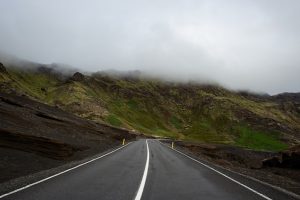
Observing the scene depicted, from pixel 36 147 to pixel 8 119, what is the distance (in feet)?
66.1

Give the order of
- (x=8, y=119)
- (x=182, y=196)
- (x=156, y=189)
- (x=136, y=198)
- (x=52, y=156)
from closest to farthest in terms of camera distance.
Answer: (x=136, y=198) < (x=182, y=196) < (x=156, y=189) < (x=52, y=156) < (x=8, y=119)

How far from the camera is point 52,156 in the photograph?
27969 mm

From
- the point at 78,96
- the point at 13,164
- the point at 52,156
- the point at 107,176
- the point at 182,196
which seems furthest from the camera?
the point at 78,96

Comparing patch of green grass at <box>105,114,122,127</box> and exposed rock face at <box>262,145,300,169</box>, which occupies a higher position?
patch of green grass at <box>105,114,122,127</box>

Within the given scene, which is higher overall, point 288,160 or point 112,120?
point 112,120

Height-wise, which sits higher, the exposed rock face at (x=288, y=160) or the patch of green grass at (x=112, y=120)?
the patch of green grass at (x=112, y=120)

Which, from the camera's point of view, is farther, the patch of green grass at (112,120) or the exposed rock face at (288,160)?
the patch of green grass at (112,120)

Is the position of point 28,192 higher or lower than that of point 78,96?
lower

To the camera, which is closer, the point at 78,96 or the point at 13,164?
the point at 13,164

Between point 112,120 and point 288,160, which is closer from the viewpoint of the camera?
point 288,160

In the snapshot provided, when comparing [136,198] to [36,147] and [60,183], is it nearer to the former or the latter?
→ [60,183]

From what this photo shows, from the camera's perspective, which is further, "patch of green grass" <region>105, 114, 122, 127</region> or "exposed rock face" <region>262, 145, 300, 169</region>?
"patch of green grass" <region>105, 114, 122, 127</region>

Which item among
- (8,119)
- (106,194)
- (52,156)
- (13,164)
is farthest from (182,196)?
(8,119)

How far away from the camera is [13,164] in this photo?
20922 millimetres
